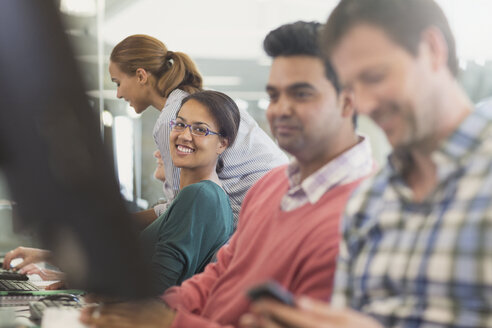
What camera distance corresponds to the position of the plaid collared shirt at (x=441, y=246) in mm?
728

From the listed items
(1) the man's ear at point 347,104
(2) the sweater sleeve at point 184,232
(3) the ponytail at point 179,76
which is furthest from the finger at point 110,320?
(3) the ponytail at point 179,76

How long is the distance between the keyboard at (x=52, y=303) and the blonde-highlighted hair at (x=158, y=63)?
1056mm

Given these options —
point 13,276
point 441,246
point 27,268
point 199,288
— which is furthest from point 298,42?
point 27,268

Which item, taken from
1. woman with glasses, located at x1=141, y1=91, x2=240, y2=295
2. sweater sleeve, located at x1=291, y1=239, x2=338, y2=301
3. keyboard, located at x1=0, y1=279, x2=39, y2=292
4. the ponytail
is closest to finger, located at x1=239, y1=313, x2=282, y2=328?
sweater sleeve, located at x1=291, y1=239, x2=338, y2=301

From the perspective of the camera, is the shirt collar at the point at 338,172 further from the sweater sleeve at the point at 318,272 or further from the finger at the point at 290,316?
the finger at the point at 290,316

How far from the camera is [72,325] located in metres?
1.13

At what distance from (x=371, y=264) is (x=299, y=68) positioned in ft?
1.19

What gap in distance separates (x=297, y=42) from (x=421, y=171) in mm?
341

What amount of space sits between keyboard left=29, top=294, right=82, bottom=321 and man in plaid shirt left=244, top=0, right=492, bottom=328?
2.40 feet

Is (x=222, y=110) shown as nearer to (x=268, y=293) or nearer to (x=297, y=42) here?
(x=297, y=42)

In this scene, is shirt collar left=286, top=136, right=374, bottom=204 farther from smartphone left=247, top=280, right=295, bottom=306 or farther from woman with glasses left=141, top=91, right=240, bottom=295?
woman with glasses left=141, top=91, right=240, bottom=295

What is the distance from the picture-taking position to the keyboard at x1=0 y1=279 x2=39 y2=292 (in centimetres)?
173

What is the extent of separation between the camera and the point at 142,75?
2410 millimetres

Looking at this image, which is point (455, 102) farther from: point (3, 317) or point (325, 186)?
point (3, 317)
